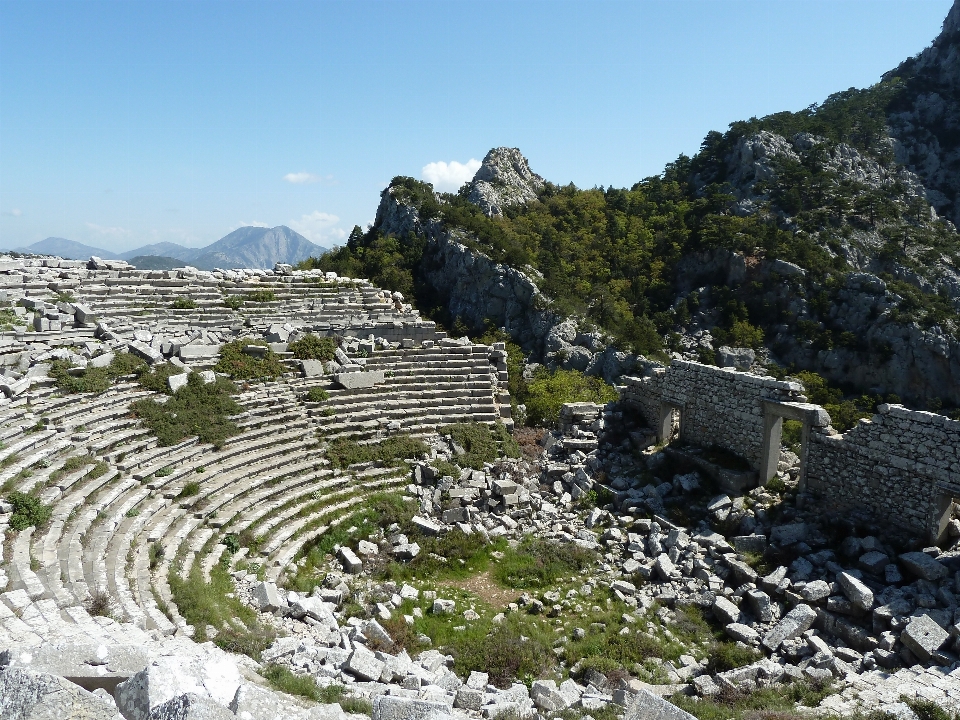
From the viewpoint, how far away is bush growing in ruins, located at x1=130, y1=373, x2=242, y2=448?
40.5 ft

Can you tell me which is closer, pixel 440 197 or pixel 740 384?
pixel 740 384

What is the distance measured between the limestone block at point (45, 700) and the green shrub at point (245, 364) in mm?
11734

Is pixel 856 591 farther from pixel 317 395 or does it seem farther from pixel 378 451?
pixel 317 395

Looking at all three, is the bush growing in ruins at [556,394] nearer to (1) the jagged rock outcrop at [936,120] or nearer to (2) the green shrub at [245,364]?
(2) the green shrub at [245,364]

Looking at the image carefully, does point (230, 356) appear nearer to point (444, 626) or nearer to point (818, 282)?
point (444, 626)

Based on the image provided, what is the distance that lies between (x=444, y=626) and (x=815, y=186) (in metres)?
45.5

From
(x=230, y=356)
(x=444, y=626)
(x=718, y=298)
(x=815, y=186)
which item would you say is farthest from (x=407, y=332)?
(x=815, y=186)

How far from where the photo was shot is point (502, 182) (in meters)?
50.4

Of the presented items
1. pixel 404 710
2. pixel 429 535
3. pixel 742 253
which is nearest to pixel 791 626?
pixel 429 535

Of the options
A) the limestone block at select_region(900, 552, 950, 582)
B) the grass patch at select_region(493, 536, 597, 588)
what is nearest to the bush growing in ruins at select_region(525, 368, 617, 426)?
the grass patch at select_region(493, 536, 597, 588)

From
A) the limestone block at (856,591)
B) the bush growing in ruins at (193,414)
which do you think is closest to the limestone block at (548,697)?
the limestone block at (856,591)

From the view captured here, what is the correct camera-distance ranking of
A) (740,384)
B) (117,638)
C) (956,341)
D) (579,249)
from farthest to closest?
(579,249), (956,341), (740,384), (117,638)

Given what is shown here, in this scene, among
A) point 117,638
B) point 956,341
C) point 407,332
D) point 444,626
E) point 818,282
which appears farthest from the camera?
point 818,282

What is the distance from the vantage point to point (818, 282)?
36094 mm
